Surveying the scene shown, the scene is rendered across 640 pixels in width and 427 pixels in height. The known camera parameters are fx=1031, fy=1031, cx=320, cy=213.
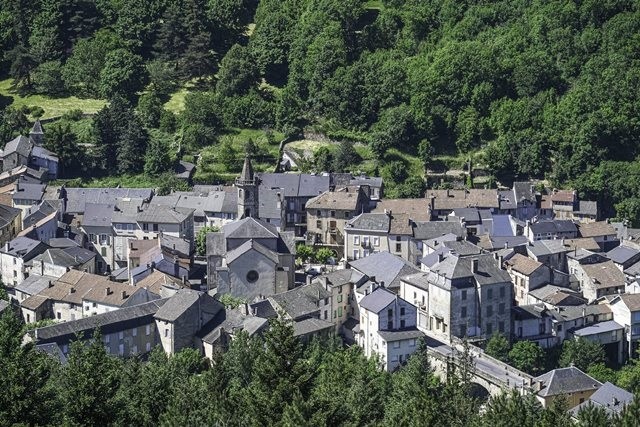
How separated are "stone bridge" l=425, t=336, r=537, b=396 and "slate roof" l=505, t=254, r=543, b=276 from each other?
8.31 meters

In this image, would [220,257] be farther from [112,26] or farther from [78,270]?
[112,26]

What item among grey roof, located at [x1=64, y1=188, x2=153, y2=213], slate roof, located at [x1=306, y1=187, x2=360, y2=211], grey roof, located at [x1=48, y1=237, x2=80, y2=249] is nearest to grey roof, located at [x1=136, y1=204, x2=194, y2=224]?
grey roof, located at [x1=64, y1=188, x2=153, y2=213]

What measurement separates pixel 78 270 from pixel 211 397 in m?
26.3

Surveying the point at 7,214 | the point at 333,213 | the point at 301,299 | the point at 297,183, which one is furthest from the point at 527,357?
the point at 7,214

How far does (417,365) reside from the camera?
4725cm

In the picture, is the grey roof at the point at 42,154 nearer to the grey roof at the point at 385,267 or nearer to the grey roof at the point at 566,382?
the grey roof at the point at 385,267

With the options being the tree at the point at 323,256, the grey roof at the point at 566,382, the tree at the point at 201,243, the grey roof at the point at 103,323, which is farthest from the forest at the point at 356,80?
the grey roof at the point at 566,382

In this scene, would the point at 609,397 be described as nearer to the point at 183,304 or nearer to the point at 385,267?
the point at 385,267

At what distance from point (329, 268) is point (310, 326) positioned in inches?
470

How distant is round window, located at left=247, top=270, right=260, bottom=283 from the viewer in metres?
59.5

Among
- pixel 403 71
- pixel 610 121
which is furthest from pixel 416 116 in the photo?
pixel 610 121

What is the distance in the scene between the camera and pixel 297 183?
7538 centimetres

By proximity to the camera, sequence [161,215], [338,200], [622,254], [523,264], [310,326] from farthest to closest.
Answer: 1. [338,200]
2. [161,215]
3. [622,254]
4. [523,264]
5. [310,326]

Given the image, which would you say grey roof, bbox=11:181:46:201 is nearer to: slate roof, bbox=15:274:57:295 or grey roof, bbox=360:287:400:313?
slate roof, bbox=15:274:57:295
